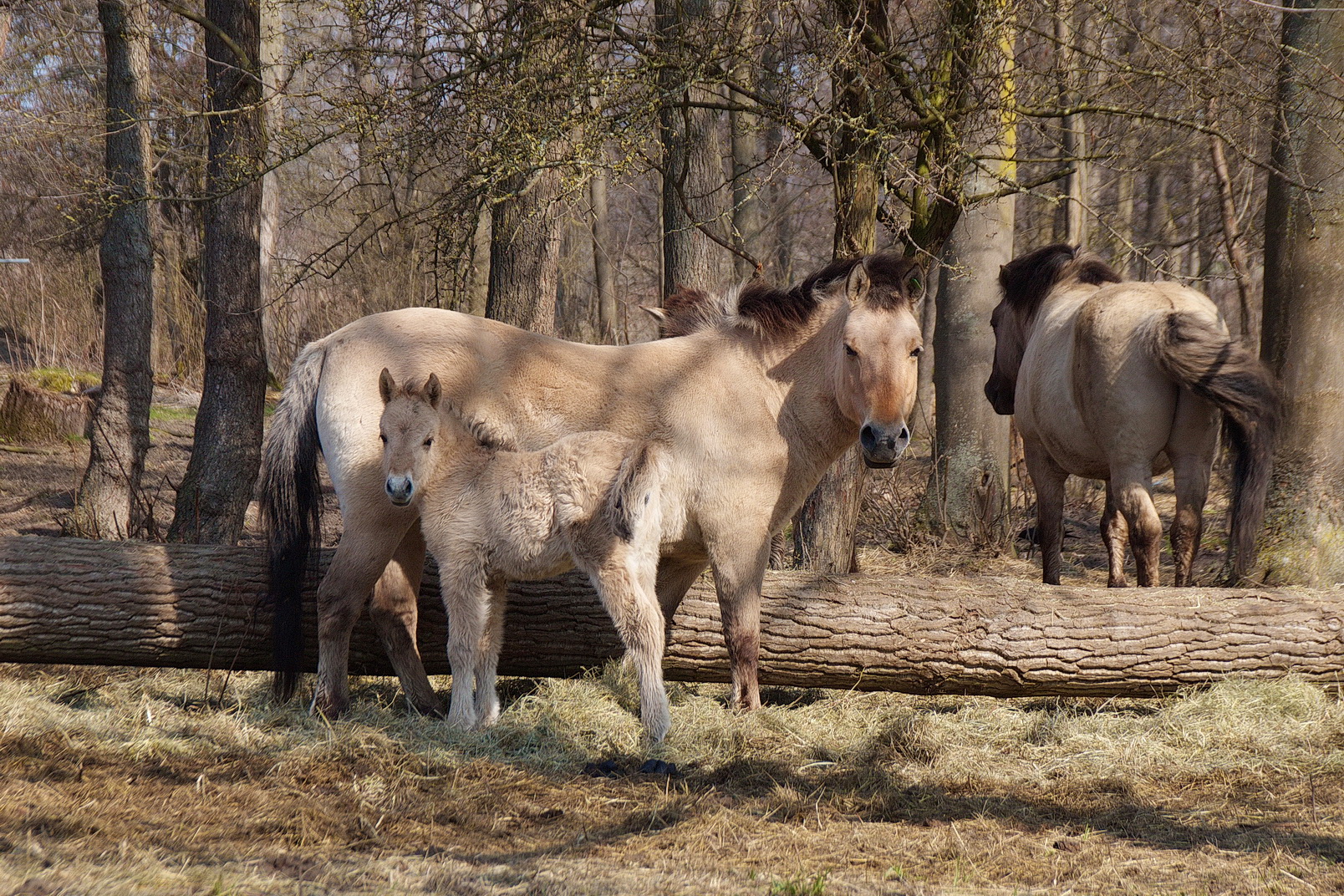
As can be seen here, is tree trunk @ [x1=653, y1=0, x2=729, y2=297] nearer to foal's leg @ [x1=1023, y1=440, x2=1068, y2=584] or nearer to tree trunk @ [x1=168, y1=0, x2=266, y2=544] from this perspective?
foal's leg @ [x1=1023, y1=440, x2=1068, y2=584]

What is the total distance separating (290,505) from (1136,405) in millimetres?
5306

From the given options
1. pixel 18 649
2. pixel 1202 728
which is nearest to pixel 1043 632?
pixel 1202 728

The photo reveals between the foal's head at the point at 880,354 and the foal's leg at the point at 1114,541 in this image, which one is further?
the foal's leg at the point at 1114,541

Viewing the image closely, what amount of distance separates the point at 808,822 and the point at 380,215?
1770 cm

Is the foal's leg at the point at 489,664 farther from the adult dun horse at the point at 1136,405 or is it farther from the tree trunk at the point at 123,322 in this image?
the tree trunk at the point at 123,322

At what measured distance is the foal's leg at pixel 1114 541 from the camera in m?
7.16

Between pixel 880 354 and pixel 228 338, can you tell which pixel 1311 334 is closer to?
pixel 880 354

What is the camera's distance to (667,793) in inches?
166

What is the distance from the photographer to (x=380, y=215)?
19406mm

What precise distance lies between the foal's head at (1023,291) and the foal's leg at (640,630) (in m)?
4.80

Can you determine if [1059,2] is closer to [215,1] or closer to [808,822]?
[808,822]

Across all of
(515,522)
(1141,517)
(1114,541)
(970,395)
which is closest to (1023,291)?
(970,395)

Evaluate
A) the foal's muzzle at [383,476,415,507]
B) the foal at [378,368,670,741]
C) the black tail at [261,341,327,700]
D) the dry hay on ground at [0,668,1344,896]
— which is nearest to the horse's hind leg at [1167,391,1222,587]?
the dry hay on ground at [0,668,1344,896]

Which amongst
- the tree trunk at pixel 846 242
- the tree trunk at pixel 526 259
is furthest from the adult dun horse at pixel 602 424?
the tree trunk at pixel 526 259
